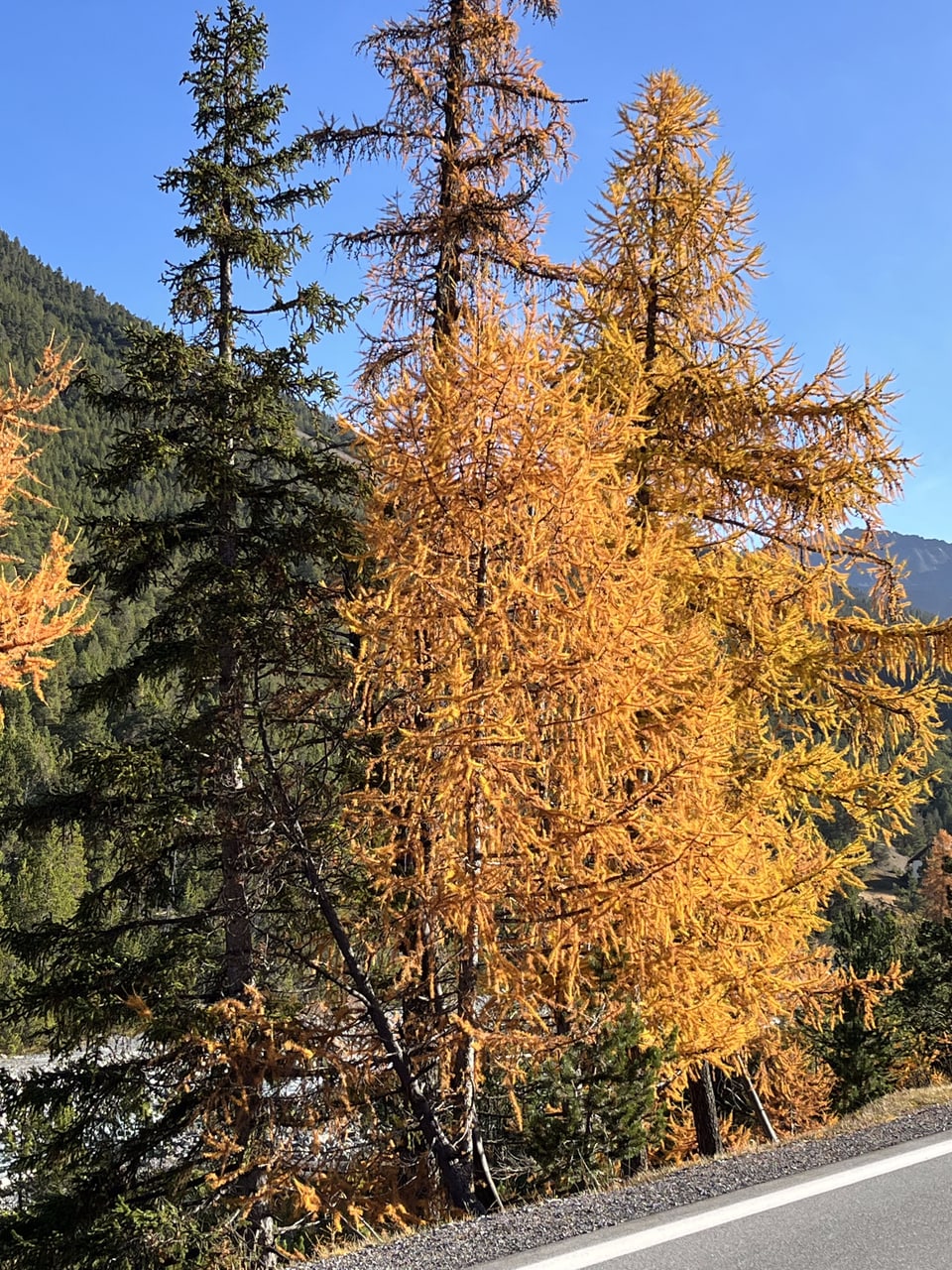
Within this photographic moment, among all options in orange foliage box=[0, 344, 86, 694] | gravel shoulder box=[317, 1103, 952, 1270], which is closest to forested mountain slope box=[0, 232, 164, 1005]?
orange foliage box=[0, 344, 86, 694]

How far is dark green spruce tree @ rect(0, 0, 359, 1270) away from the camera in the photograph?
768cm

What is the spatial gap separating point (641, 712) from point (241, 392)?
18.0 ft

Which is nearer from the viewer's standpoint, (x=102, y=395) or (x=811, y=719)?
(x=811, y=719)

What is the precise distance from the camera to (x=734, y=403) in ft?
27.7

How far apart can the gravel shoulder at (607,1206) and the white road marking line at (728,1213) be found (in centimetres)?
20

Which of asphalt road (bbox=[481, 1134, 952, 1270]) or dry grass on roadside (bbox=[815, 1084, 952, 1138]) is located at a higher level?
asphalt road (bbox=[481, 1134, 952, 1270])

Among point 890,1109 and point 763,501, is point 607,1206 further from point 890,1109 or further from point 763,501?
point 763,501

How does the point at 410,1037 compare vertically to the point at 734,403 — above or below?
below

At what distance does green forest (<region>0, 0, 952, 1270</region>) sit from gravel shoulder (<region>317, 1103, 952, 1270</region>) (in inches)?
55.6

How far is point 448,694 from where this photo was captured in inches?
241

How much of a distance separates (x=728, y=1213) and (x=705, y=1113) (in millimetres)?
5188

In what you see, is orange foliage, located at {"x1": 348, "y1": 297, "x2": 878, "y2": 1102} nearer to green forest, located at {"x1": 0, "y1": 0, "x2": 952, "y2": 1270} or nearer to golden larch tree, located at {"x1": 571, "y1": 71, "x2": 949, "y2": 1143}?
green forest, located at {"x1": 0, "y1": 0, "x2": 952, "y2": 1270}

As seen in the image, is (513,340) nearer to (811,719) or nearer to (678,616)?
(678,616)

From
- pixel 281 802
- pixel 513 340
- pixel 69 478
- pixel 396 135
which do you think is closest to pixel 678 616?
pixel 513 340
